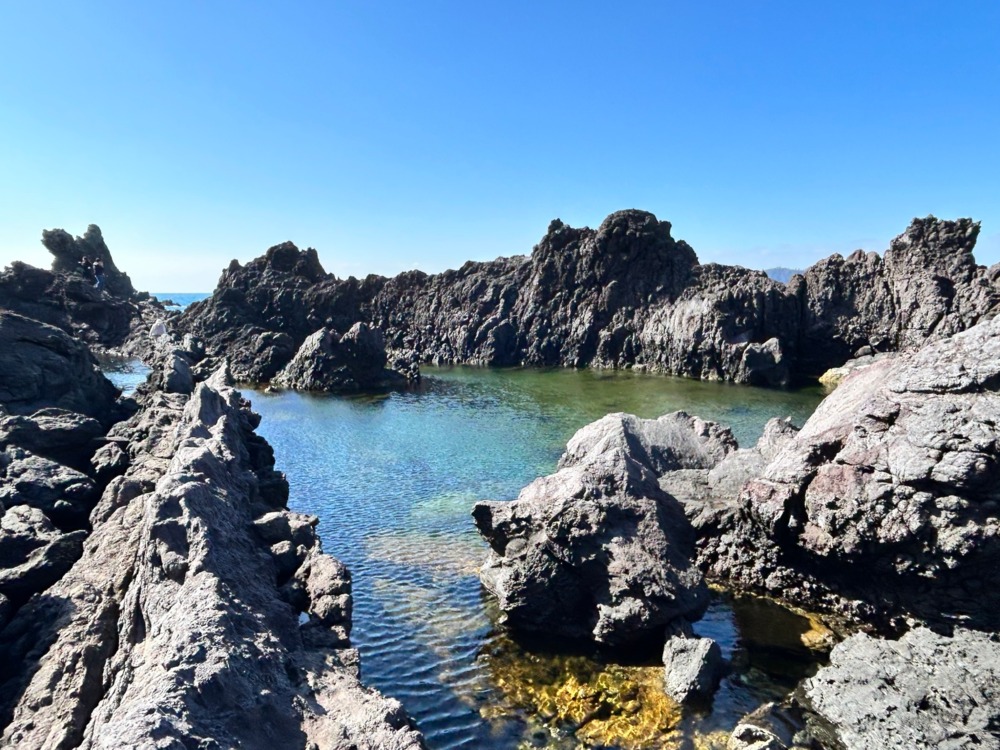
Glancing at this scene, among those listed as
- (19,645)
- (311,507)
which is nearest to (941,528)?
(19,645)

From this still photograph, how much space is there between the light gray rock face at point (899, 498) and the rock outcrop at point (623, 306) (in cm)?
5485

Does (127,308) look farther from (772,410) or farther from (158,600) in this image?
(158,600)

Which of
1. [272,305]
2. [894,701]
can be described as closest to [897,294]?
[894,701]

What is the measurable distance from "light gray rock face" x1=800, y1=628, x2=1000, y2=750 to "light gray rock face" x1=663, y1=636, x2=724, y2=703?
6.39ft

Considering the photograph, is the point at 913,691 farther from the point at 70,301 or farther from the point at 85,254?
the point at 85,254

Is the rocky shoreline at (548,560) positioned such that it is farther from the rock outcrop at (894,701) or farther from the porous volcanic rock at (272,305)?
the porous volcanic rock at (272,305)

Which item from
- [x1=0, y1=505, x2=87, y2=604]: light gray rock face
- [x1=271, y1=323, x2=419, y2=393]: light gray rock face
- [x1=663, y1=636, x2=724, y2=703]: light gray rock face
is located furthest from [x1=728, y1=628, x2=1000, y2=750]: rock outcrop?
[x1=271, y1=323, x2=419, y2=393]: light gray rock face

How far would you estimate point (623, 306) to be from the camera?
91812mm

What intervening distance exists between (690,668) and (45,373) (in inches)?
1077

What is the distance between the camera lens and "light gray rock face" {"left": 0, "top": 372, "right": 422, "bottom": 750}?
8031mm

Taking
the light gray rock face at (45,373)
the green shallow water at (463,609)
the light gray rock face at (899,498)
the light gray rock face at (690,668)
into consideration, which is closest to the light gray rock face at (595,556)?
the light gray rock face at (690,668)

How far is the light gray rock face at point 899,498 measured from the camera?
1361 centimetres

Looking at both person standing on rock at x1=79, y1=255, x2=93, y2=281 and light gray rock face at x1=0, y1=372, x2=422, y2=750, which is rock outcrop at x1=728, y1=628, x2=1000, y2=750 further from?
person standing on rock at x1=79, y1=255, x2=93, y2=281

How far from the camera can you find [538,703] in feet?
45.9
